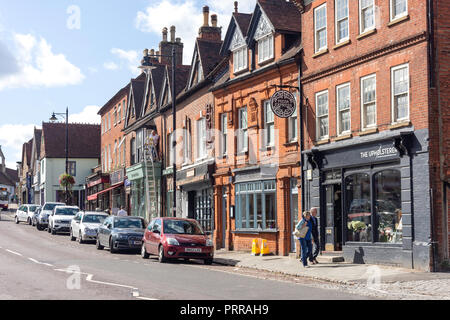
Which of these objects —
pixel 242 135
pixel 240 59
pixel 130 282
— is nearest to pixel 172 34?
pixel 240 59

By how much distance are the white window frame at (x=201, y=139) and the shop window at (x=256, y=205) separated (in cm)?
494

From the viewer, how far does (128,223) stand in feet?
96.4

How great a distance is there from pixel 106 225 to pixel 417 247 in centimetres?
1496

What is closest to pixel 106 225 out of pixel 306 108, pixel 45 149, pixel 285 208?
pixel 285 208

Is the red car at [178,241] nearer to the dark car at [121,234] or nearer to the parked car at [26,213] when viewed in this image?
the dark car at [121,234]

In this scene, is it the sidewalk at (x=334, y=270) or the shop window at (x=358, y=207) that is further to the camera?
the shop window at (x=358, y=207)

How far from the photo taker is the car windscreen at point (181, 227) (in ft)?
79.3

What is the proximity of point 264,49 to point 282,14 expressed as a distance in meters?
1.60

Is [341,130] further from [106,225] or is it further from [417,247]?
[106,225]

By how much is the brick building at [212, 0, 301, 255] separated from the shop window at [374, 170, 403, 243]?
4.97m

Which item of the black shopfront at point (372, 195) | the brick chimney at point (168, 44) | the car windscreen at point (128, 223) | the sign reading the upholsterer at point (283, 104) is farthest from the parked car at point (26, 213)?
the black shopfront at point (372, 195)

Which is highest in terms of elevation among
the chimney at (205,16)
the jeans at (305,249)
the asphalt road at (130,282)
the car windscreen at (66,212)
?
the chimney at (205,16)

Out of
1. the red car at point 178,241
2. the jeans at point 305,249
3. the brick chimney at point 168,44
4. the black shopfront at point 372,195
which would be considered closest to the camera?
the black shopfront at point 372,195

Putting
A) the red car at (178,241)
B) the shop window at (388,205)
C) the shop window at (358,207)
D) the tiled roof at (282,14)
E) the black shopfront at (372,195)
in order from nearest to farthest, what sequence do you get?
the black shopfront at (372,195)
the shop window at (388,205)
the shop window at (358,207)
the red car at (178,241)
the tiled roof at (282,14)
